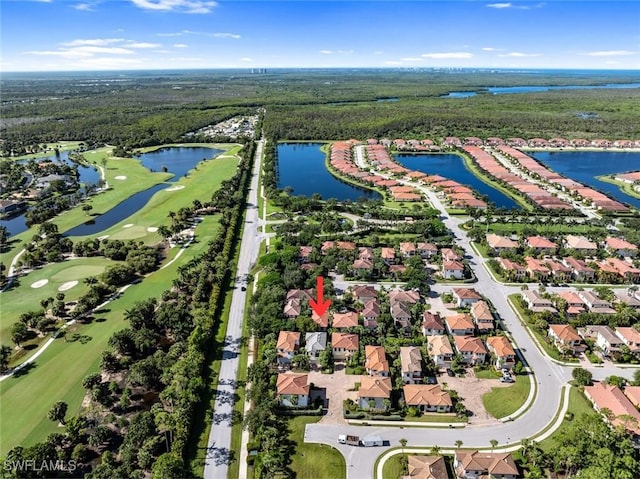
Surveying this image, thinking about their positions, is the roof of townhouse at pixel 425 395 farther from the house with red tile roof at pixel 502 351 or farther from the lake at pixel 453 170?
the lake at pixel 453 170

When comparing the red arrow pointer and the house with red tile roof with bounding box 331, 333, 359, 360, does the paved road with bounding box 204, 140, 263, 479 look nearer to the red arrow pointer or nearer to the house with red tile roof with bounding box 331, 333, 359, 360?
the red arrow pointer

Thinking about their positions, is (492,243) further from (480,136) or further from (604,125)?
(604,125)

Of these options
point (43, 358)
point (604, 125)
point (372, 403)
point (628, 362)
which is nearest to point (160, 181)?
point (43, 358)

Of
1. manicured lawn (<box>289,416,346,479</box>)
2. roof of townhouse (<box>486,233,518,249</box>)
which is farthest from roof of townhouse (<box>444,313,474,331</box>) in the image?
roof of townhouse (<box>486,233,518,249</box>)

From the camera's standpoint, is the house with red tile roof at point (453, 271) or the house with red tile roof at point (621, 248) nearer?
the house with red tile roof at point (453, 271)

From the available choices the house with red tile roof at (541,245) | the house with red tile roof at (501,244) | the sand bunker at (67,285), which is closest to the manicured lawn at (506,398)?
the house with red tile roof at (501,244)
